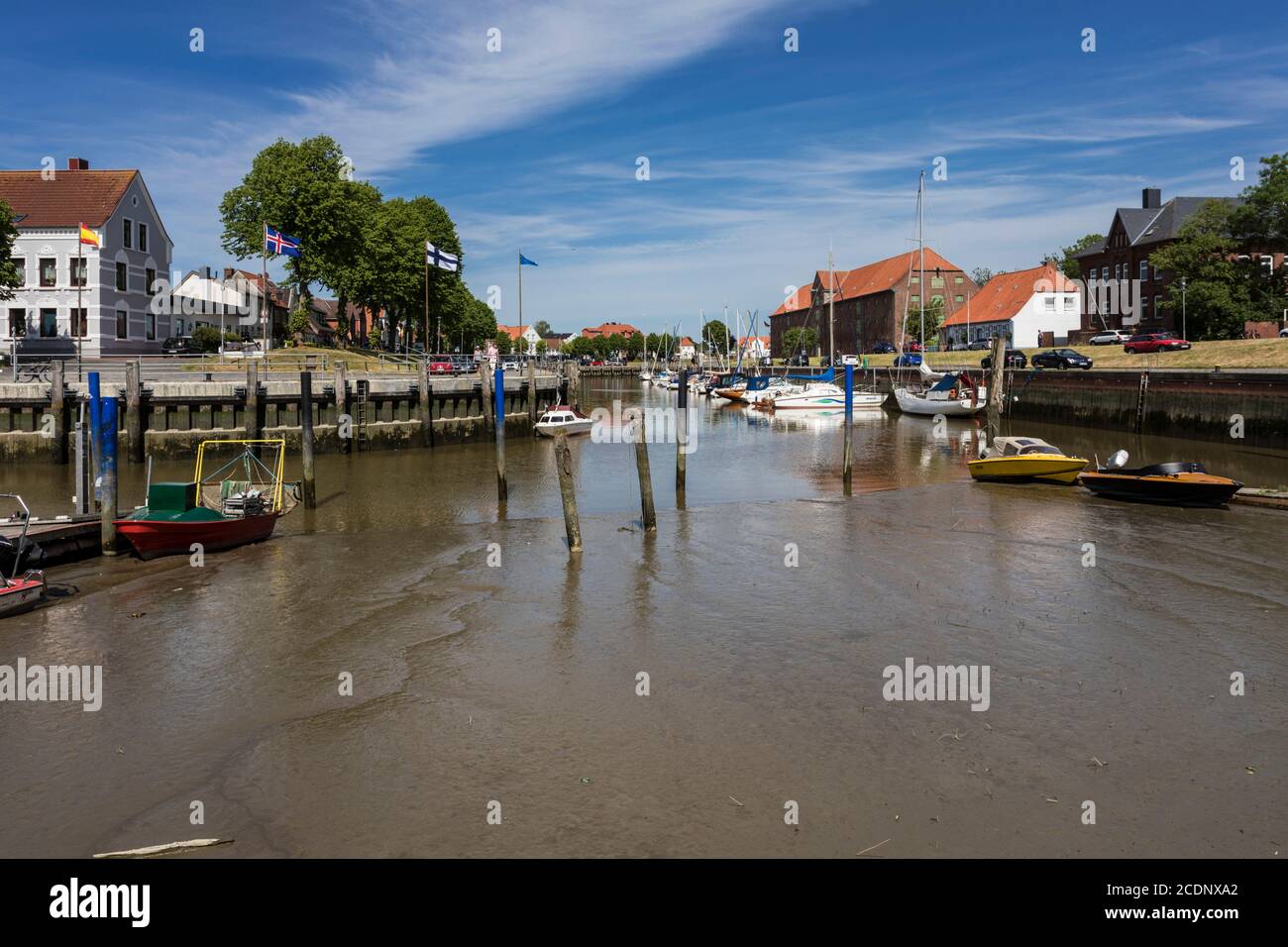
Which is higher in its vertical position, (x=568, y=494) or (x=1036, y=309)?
(x=1036, y=309)

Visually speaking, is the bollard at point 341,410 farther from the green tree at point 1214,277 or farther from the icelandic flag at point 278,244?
the green tree at point 1214,277

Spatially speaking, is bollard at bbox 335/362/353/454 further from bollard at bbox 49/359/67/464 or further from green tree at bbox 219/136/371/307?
green tree at bbox 219/136/371/307

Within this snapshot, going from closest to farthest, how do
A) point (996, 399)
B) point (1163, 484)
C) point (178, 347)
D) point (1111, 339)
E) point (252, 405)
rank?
point (1163, 484) → point (996, 399) → point (252, 405) → point (178, 347) → point (1111, 339)

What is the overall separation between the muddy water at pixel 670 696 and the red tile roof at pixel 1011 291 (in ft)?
278

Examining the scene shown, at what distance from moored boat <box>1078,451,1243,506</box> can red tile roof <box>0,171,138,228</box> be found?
2171 inches

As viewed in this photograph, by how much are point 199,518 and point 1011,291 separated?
10374cm

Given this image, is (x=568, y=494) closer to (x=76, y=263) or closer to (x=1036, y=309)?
(x=76, y=263)

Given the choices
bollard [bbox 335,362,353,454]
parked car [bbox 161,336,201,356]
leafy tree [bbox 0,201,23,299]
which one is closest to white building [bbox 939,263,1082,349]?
bollard [bbox 335,362,353,454]

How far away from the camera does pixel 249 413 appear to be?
39.4 meters

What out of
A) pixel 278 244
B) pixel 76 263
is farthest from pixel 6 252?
pixel 278 244

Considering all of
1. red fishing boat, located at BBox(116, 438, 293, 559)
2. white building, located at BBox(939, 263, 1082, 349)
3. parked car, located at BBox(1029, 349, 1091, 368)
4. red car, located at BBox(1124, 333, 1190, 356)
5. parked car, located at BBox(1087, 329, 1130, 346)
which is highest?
white building, located at BBox(939, 263, 1082, 349)

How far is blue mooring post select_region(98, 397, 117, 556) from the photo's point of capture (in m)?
19.8
